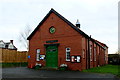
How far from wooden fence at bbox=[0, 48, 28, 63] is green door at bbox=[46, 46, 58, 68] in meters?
10.1

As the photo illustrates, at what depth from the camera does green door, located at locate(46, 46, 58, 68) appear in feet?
73.8

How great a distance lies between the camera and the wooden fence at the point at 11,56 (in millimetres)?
29908

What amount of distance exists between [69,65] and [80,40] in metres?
3.34

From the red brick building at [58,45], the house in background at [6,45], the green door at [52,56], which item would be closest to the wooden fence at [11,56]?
the red brick building at [58,45]

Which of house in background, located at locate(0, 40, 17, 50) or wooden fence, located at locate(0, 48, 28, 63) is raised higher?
house in background, located at locate(0, 40, 17, 50)

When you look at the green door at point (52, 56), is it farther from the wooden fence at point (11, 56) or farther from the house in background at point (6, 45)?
the house in background at point (6, 45)

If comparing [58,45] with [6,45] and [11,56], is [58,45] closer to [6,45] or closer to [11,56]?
[11,56]

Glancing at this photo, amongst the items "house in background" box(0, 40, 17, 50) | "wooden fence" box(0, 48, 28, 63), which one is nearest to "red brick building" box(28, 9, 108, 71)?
"wooden fence" box(0, 48, 28, 63)

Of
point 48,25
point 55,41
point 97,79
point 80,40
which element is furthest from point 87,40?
point 97,79

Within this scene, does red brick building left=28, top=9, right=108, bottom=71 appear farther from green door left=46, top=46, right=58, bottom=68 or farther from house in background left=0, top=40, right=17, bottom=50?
house in background left=0, top=40, right=17, bottom=50

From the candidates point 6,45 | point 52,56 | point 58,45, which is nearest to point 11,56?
point 52,56

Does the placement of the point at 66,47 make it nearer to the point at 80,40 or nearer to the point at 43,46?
the point at 80,40

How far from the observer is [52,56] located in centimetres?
2289

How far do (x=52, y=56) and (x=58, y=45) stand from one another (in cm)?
176
